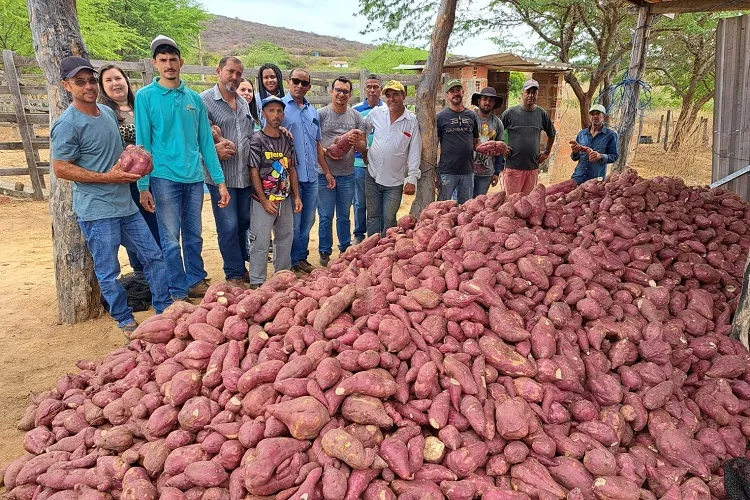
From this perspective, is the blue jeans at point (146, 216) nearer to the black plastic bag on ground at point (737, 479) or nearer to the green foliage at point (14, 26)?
the black plastic bag on ground at point (737, 479)

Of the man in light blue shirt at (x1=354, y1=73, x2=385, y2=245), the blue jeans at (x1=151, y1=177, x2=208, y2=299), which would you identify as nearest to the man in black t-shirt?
the man in light blue shirt at (x1=354, y1=73, x2=385, y2=245)

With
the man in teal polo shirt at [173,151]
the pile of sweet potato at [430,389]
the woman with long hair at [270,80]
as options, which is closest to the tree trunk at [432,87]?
the woman with long hair at [270,80]

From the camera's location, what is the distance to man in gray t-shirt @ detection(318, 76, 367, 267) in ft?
16.1

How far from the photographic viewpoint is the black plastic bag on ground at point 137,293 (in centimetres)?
431

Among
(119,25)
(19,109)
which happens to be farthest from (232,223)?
(119,25)

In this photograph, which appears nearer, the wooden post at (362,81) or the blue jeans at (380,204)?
the blue jeans at (380,204)

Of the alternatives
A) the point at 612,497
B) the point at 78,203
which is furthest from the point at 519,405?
the point at 78,203

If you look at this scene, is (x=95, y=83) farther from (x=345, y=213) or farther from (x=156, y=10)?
(x=156, y=10)

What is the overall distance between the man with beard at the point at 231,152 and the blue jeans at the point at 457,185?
2.16 m

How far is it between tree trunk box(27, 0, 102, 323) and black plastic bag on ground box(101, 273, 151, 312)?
0.79ft

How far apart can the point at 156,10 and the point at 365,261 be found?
2436 cm

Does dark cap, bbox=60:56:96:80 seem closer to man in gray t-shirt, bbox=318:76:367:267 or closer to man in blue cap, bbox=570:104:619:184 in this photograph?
man in gray t-shirt, bbox=318:76:367:267

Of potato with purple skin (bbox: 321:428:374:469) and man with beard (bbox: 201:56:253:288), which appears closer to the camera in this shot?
potato with purple skin (bbox: 321:428:374:469)

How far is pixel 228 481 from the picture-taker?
1929 millimetres
